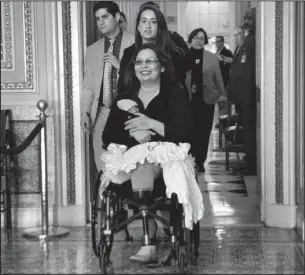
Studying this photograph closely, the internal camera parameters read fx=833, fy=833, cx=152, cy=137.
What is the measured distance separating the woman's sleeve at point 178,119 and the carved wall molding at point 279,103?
4.41ft

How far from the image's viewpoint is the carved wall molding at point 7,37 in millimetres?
6395

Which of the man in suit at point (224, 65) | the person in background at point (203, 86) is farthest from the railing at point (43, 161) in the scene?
the man in suit at point (224, 65)

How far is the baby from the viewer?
5051 mm

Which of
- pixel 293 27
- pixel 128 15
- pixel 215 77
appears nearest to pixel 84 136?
pixel 293 27

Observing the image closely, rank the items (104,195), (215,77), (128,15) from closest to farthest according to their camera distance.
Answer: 1. (104,195)
2. (215,77)
3. (128,15)

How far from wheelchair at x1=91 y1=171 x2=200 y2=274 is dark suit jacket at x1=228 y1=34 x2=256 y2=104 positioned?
12.1ft

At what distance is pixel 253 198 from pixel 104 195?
126 inches

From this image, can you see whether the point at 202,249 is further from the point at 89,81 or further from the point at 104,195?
the point at 89,81

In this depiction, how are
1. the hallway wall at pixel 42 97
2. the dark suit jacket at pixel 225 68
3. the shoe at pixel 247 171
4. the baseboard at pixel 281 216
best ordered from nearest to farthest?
the baseboard at pixel 281 216, the hallway wall at pixel 42 97, the shoe at pixel 247 171, the dark suit jacket at pixel 225 68

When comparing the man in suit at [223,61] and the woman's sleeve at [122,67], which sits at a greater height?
the man in suit at [223,61]

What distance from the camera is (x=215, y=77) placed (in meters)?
9.39

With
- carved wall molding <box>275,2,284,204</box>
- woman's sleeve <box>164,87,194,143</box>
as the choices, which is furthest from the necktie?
carved wall molding <box>275,2,284,204</box>

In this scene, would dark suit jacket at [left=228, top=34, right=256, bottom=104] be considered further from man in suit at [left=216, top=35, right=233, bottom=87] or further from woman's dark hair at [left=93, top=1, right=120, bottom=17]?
man in suit at [left=216, top=35, right=233, bottom=87]

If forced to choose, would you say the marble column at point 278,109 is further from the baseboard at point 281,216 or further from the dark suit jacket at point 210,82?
the dark suit jacket at point 210,82
